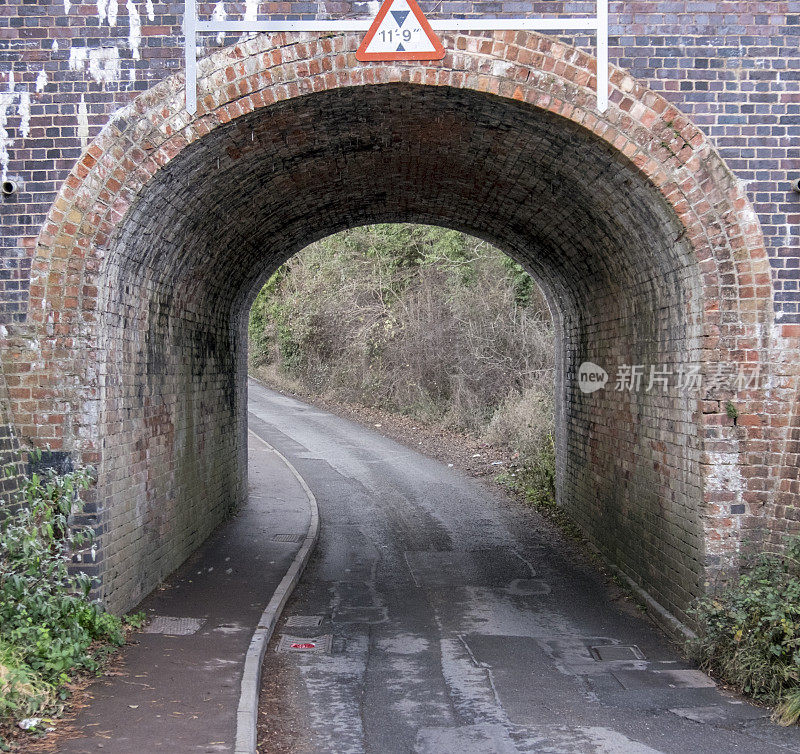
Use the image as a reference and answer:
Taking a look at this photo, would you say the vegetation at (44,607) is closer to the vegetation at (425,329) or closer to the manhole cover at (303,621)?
the manhole cover at (303,621)

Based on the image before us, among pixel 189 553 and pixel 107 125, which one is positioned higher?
pixel 107 125

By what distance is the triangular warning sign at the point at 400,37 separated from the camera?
7.00 m

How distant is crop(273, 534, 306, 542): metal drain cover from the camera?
11812mm

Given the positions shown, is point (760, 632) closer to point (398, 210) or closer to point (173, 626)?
point (173, 626)

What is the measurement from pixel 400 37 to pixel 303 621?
5.83 meters

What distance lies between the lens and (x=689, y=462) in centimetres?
757

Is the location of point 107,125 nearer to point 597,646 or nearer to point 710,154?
point 710,154

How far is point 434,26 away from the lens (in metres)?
7.06

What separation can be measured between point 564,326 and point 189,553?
23.2ft

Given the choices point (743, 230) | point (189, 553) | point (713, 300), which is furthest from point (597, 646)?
point (189, 553)

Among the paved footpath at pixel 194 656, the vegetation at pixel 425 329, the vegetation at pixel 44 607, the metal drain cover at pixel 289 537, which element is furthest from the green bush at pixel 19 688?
the vegetation at pixel 425 329

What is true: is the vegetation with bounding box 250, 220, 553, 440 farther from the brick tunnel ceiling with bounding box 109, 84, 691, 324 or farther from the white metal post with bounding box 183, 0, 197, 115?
the white metal post with bounding box 183, 0, 197, 115

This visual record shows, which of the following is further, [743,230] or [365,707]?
[743,230]

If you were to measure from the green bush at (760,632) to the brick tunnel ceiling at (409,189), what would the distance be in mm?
2656
